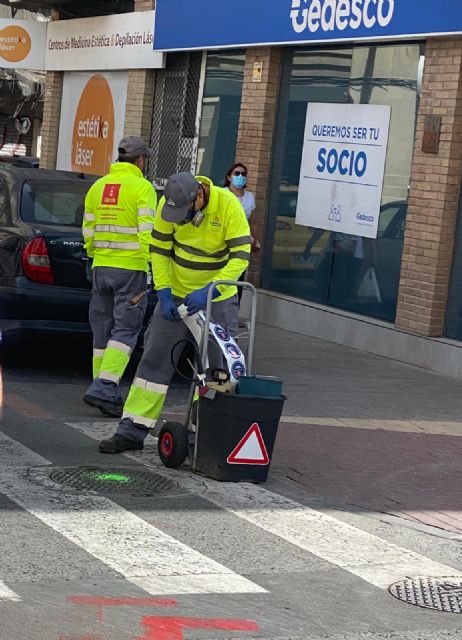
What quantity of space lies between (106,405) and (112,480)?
1851mm

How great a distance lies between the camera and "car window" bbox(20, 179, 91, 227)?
37.3 ft

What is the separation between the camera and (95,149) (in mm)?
22062

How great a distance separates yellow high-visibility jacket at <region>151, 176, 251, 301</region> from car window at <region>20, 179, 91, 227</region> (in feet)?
9.43

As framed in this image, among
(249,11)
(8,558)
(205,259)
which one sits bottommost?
(8,558)

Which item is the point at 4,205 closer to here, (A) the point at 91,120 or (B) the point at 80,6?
(A) the point at 91,120

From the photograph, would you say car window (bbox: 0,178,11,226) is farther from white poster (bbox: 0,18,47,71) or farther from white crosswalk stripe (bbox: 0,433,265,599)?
white poster (bbox: 0,18,47,71)

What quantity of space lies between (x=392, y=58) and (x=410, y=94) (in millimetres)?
570

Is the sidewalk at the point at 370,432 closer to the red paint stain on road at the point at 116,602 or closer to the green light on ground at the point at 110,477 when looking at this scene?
the green light on ground at the point at 110,477

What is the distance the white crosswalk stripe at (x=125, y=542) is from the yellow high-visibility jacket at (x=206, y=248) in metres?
1.54

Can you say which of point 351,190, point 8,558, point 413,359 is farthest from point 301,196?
point 8,558

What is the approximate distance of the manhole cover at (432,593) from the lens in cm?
613

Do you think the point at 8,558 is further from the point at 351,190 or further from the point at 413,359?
the point at 351,190

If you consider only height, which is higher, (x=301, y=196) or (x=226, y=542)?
(x=301, y=196)

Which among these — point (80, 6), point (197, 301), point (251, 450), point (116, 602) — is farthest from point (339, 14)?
point (116, 602)
